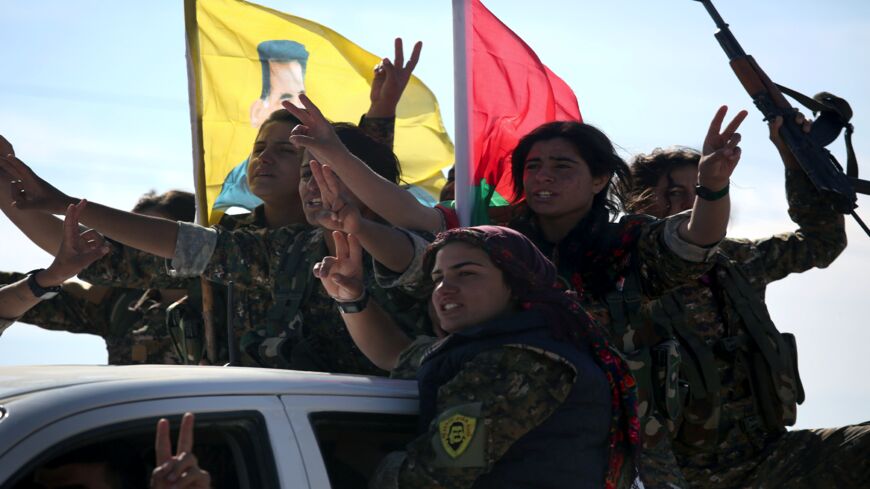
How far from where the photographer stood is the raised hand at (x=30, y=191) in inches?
177

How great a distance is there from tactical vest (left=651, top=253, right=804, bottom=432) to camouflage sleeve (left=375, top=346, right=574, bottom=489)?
231cm

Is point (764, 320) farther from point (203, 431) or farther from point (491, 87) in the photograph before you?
point (203, 431)

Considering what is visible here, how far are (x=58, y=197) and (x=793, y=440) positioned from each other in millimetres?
3295

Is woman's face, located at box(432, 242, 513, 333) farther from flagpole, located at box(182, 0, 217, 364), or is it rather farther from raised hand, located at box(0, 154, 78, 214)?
flagpole, located at box(182, 0, 217, 364)

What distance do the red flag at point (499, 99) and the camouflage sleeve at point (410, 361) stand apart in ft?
5.05

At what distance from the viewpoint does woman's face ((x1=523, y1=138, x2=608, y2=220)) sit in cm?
477

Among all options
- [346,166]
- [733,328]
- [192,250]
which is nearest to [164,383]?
[346,166]

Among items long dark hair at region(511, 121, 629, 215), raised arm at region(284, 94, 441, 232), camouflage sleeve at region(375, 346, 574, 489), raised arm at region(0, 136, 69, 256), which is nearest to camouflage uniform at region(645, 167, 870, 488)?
long dark hair at region(511, 121, 629, 215)

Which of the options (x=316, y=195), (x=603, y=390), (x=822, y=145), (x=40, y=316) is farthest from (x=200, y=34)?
(x=603, y=390)

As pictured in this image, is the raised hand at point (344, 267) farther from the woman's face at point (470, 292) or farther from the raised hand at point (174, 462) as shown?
the raised hand at point (174, 462)

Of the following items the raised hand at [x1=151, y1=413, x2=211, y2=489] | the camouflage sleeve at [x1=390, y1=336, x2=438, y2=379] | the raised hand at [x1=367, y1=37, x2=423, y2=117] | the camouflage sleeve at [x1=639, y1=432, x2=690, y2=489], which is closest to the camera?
the raised hand at [x1=151, y1=413, x2=211, y2=489]

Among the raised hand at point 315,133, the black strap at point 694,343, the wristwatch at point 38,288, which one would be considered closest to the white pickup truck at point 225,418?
the raised hand at point 315,133

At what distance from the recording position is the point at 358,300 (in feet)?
13.1

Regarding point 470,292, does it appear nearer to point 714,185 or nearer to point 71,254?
point 714,185
